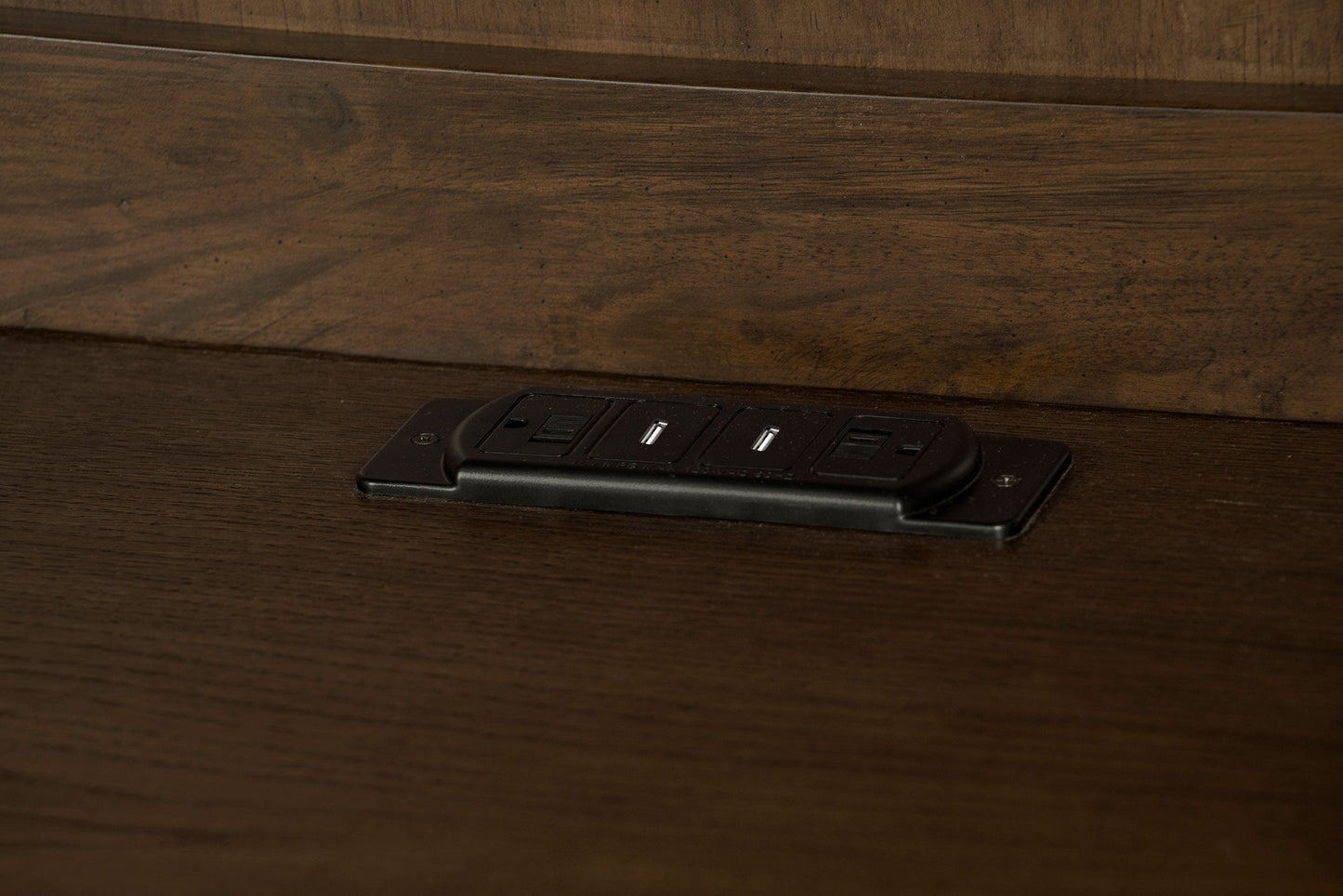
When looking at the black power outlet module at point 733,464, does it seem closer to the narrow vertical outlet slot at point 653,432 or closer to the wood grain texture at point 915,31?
the narrow vertical outlet slot at point 653,432

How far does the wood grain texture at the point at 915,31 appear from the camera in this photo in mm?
696

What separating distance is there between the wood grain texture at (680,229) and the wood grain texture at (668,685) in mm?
49

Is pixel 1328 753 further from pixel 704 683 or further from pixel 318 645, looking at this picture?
pixel 318 645

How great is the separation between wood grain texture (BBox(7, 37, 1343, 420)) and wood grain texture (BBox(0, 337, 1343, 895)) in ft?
0.16

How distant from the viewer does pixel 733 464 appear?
25.7 inches

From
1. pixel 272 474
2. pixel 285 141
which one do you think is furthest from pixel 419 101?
pixel 272 474

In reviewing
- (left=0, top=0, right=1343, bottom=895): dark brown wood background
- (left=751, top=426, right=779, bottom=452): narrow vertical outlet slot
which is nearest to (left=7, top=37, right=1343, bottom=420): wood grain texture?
(left=0, top=0, right=1343, bottom=895): dark brown wood background

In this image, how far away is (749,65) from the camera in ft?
2.52

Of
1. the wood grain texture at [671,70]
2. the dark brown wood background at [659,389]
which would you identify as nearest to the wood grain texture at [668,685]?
the dark brown wood background at [659,389]

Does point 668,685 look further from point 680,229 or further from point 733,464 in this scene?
point 680,229

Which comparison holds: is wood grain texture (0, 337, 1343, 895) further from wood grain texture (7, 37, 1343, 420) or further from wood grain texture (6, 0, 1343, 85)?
wood grain texture (6, 0, 1343, 85)

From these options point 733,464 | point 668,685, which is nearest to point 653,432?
point 733,464

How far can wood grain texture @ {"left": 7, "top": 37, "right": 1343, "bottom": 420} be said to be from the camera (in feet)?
2.25

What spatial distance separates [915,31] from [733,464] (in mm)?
262
